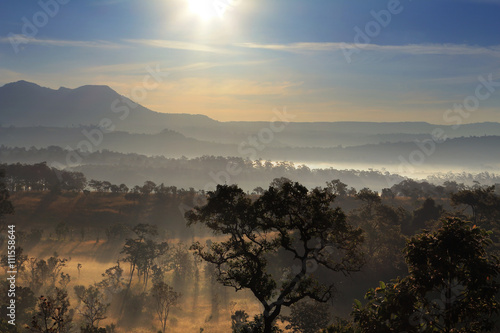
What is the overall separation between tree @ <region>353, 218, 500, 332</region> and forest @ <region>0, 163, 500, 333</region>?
0.18 ft

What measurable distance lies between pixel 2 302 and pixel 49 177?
100m

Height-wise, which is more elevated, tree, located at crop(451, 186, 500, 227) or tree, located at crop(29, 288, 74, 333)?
tree, located at crop(451, 186, 500, 227)

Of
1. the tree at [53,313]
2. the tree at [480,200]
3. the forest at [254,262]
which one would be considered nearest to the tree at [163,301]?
the forest at [254,262]

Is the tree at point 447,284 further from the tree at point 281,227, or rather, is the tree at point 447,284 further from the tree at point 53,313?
the tree at point 53,313

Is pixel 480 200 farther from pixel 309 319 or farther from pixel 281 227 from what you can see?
pixel 281 227

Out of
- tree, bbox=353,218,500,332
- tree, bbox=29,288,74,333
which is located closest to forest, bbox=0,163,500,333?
tree, bbox=353,218,500,332

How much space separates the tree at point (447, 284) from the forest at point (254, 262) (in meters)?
0.06

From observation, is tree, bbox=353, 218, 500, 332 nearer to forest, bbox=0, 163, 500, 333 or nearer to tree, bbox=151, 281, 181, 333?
forest, bbox=0, 163, 500, 333

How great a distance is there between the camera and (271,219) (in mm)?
22516

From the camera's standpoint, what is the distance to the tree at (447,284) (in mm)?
14789

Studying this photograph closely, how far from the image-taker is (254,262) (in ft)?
76.3

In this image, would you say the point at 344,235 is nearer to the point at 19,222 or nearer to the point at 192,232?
the point at 192,232

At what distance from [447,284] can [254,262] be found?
11.2 metres

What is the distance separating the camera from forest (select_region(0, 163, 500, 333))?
15945mm
